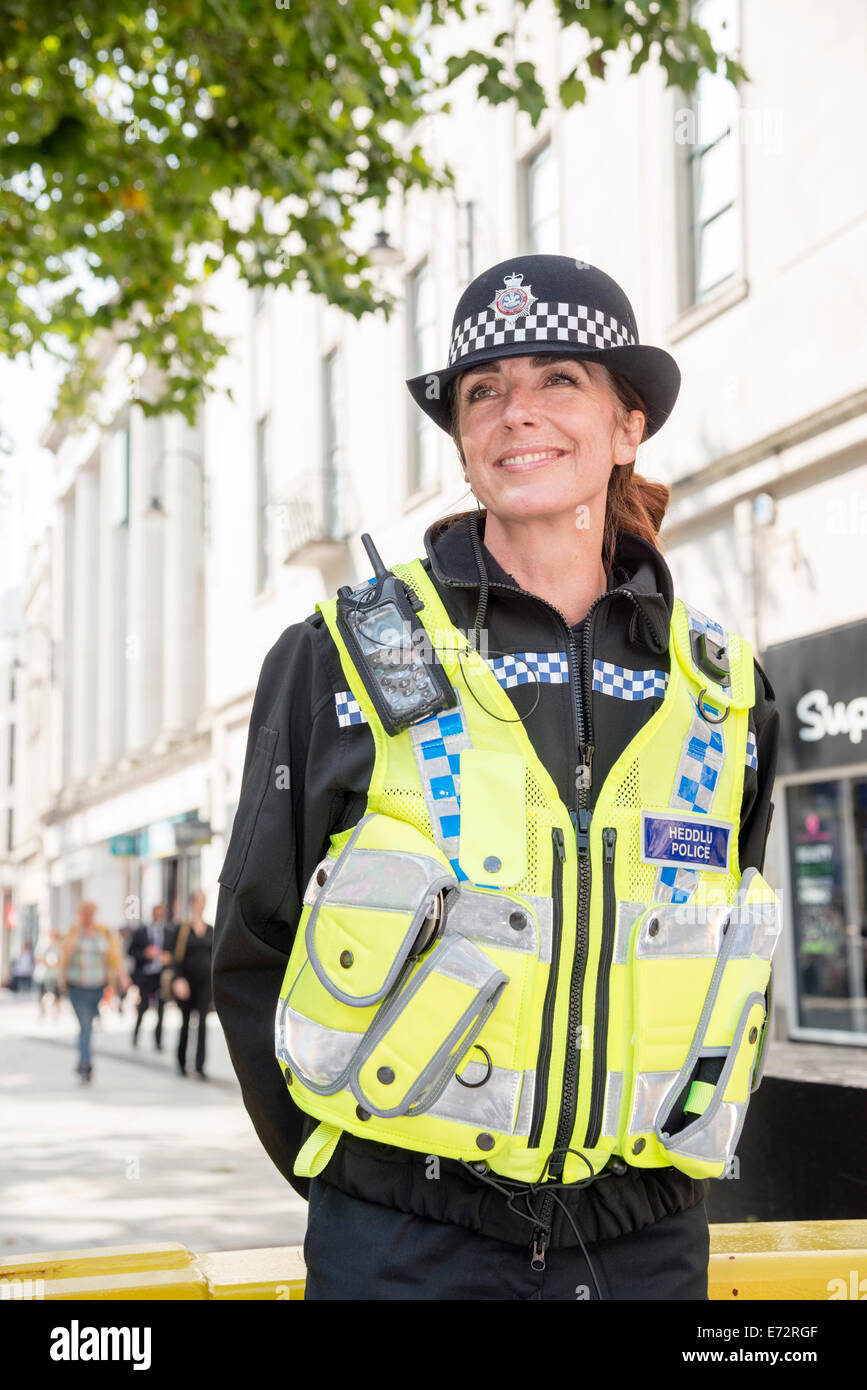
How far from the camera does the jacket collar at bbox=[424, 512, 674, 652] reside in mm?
2297

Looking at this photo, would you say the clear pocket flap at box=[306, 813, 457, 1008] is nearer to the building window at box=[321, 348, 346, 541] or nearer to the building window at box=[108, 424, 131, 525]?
the building window at box=[321, 348, 346, 541]

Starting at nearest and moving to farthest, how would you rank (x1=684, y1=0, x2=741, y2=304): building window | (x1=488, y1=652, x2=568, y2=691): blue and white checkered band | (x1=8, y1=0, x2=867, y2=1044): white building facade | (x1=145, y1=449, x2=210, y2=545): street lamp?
1. (x1=488, y1=652, x2=568, y2=691): blue and white checkered band
2. (x1=8, y1=0, x2=867, y2=1044): white building facade
3. (x1=684, y1=0, x2=741, y2=304): building window
4. (x1=145, y1=449, x2=210, y2=545): street lamp

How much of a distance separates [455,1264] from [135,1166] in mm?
7109

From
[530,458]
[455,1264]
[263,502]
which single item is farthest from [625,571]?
[263,502]

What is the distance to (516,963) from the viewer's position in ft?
6.63

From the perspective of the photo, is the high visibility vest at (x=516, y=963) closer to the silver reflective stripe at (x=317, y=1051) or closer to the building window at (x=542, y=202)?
the silver reflective stripe at (x=317, y=1051)

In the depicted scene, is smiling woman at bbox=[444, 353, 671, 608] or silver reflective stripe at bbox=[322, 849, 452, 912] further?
smiling woman at bbox=[444, 353, 671, 608]

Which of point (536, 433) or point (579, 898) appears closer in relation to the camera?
point (579, 898)

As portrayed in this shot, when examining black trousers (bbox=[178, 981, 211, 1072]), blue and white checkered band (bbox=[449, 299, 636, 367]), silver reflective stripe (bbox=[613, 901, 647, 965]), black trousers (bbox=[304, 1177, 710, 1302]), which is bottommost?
black trousers (bbox=[178, 981, 211, 1072])

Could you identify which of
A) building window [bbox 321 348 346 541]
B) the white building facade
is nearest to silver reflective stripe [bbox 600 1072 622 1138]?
the white building facade

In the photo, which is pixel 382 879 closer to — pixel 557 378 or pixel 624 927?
pixel 624 927

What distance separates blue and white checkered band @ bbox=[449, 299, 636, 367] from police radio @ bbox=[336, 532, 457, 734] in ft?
1.28
